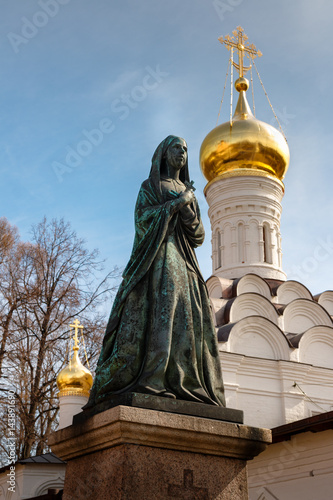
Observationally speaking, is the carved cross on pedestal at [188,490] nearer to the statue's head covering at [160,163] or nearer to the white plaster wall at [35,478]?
the statue's head covering at [160,163]

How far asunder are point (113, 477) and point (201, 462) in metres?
0.46

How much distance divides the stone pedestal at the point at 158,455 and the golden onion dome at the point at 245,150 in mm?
16542

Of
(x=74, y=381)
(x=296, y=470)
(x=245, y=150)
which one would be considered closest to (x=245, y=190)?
(x=245, y=150)

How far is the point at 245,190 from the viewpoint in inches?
760

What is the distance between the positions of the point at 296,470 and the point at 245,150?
433 inches

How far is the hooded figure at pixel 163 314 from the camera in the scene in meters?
3.24

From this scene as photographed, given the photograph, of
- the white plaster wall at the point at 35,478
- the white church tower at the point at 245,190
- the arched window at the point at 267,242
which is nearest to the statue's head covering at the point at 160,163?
the white plaster wall at the point at 35,478

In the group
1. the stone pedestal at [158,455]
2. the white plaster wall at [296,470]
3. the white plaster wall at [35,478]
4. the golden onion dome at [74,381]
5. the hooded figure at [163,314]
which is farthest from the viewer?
the white plaster wall at [35,478]

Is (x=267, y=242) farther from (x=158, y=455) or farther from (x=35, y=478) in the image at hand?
(x=158, y=455)

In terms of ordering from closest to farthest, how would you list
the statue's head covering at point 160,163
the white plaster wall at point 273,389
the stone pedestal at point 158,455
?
the stone pedestal at point 158,455 → the statue's head covering at point 160,163 → the white plaster wall at point 273,389

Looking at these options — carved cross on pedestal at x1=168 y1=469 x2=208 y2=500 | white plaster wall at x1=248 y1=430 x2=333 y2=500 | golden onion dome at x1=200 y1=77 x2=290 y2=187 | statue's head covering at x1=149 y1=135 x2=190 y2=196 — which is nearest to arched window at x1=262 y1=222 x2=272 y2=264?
golden onion dome at x1=200 y1=77 x2=290 y2=187

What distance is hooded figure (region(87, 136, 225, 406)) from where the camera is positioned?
10.6 ft

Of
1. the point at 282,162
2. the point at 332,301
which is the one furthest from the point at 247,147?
the point at 332,301

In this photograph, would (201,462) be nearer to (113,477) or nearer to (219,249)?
(113,477)
